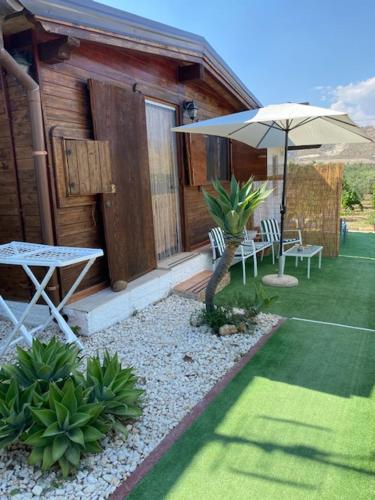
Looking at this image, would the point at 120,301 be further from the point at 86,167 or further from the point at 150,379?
the point at 86,167

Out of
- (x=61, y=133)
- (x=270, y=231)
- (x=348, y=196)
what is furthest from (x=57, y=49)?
(x=348, y=196)

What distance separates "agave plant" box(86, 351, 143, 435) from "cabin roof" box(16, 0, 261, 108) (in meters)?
2.74

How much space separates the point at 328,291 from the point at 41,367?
4.15 metres

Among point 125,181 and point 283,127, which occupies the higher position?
point 283,127

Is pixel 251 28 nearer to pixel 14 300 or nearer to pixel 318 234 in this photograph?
pixel 318 234

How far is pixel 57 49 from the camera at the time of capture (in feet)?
11.3

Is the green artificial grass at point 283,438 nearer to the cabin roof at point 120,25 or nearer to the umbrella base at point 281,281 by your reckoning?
the umbrella base at point 281,281

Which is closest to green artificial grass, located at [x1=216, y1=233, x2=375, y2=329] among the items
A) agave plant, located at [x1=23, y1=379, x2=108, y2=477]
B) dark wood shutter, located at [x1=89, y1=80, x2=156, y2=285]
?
dark wood shutter, located at [x1=89, y1=80, x2=156, y2=285]

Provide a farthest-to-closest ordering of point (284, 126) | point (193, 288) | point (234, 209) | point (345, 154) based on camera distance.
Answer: point (345, 154)
point (284, 126)
point (193, 288)
point (234, 209)

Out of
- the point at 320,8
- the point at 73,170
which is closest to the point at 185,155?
the point at 73,170

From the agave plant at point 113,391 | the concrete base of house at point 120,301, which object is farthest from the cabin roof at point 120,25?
the agave plant at point 113,391

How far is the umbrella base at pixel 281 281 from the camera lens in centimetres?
555

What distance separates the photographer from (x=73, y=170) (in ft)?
12.6

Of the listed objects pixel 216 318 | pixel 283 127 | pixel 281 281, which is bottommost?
pixel 281 281
